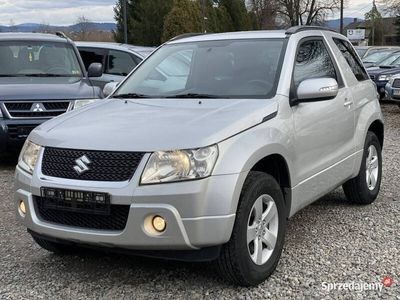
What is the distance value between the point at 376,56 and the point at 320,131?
15.3 m

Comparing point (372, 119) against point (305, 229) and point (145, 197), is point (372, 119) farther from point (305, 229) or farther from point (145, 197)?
point (145, 197)

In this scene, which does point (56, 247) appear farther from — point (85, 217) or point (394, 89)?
point (394, 89)

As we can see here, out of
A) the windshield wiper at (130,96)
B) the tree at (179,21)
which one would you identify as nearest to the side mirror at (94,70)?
the windshield wiper at (130,96)

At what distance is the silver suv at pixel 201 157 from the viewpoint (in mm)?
3318

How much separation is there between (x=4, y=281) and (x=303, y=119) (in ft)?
8.14

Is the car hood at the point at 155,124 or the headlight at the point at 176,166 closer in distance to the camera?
the headlight at the point at 176,166

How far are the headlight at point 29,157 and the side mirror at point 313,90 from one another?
6.31 ft

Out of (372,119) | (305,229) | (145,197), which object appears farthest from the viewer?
(372,119)

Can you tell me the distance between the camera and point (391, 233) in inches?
191

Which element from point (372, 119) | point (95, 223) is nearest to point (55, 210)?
point (95, 223)

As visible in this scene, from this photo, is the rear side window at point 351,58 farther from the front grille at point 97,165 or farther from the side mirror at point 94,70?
the side mirror at point 94,70

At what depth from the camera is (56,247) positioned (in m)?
4.25

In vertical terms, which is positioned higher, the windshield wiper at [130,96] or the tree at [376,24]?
the windshield wiper at [130,96]

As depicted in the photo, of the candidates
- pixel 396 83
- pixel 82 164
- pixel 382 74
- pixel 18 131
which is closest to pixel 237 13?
pixel 382 74
